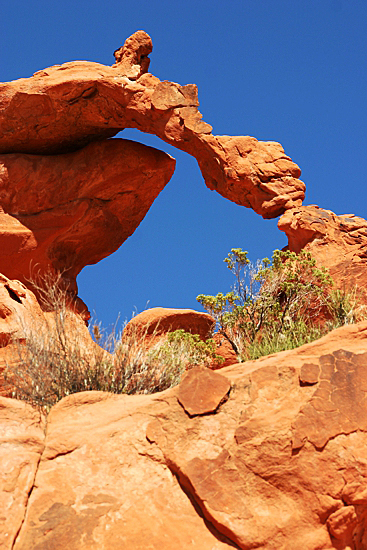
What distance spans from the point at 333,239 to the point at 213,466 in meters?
8.39

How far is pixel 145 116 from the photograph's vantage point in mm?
13484

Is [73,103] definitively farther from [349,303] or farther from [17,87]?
[349,303]

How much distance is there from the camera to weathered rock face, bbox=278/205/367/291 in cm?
1158

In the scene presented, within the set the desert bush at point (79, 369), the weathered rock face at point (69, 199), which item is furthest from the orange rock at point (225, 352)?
the desert bush at point (79, 369)

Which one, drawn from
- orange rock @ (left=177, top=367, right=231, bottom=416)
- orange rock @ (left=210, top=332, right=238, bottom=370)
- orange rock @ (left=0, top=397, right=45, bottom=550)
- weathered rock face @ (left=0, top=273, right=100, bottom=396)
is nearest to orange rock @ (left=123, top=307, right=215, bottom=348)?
orange rock @ (left=210, top=332, right=238, bottom=370)

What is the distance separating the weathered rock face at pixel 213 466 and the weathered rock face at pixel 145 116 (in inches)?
323

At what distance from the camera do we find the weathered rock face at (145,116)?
13.0m

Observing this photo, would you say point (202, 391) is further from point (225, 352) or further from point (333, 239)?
point (225, 352)

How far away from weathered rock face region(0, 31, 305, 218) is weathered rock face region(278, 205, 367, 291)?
58 cm

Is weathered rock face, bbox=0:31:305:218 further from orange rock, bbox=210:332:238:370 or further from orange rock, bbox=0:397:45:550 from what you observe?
orange rock, bbox=0:397:45:550

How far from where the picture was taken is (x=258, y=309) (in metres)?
10.7

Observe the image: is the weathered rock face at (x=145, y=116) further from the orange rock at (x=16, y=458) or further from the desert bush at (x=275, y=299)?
the orange rock at (x=16, y=458)

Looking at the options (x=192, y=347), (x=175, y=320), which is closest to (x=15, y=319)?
(x=192, y=347)

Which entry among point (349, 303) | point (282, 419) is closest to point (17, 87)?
point (349, 303)
